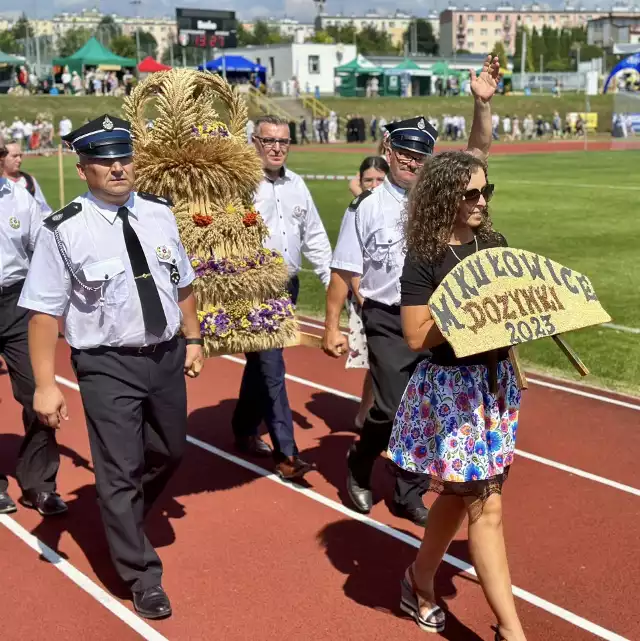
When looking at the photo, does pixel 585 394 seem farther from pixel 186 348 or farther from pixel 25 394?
pixel 25 394

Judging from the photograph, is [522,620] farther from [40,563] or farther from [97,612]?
[40,563]

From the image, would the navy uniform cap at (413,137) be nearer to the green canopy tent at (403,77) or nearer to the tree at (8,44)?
the green canopy tent at (403,77)

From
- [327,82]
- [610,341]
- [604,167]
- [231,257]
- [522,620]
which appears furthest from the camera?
[327,82]

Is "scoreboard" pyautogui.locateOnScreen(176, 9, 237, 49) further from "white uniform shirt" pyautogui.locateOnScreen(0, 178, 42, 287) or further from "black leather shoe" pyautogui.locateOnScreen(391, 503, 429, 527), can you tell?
"black leather shoe" pyautogui.locateOnScreen(391, 503, 429, 527)

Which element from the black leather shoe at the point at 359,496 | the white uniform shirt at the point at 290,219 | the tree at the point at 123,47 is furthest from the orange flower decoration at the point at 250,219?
the tree at the point at 123,47

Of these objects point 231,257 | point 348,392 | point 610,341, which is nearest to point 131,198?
point 231,257

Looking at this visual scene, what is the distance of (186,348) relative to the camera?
5145 mm

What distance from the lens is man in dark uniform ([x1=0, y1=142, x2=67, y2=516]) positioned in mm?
5898

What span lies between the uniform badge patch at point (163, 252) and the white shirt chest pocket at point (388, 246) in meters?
1.46

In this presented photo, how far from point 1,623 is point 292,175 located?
3.62 m

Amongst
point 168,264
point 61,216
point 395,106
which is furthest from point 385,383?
point 395,106

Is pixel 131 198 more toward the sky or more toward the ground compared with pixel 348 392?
more toward the sky

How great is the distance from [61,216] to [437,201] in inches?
71.6

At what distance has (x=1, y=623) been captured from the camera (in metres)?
4.64
